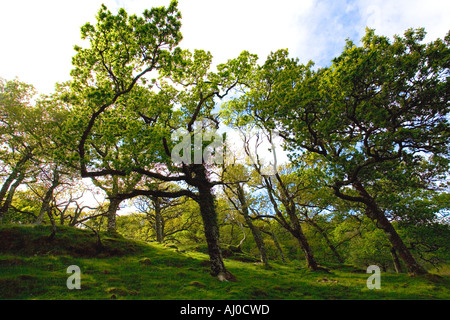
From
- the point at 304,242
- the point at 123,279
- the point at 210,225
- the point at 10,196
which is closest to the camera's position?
the point at 123,279

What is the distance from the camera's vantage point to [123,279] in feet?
36.8

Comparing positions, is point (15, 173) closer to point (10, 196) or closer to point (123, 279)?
point (10, 196)

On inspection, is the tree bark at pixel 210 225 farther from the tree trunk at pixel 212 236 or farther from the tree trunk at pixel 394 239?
the tree trunk at pixel 394 239

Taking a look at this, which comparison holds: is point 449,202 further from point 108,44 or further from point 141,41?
Result: point 108,44

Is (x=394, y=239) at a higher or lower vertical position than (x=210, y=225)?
lower

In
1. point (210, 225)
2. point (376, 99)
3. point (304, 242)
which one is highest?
point (376, 99)

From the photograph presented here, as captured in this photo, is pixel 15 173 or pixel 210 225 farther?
pixel 15 173

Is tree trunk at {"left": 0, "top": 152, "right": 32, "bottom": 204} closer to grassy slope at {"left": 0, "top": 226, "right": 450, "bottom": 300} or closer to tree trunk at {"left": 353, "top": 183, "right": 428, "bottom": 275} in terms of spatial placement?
grassy slope at {"left": 0, "top": 226, "right": 450, "bottom": 300}

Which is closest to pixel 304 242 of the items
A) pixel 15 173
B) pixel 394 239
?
pixel 394 239
